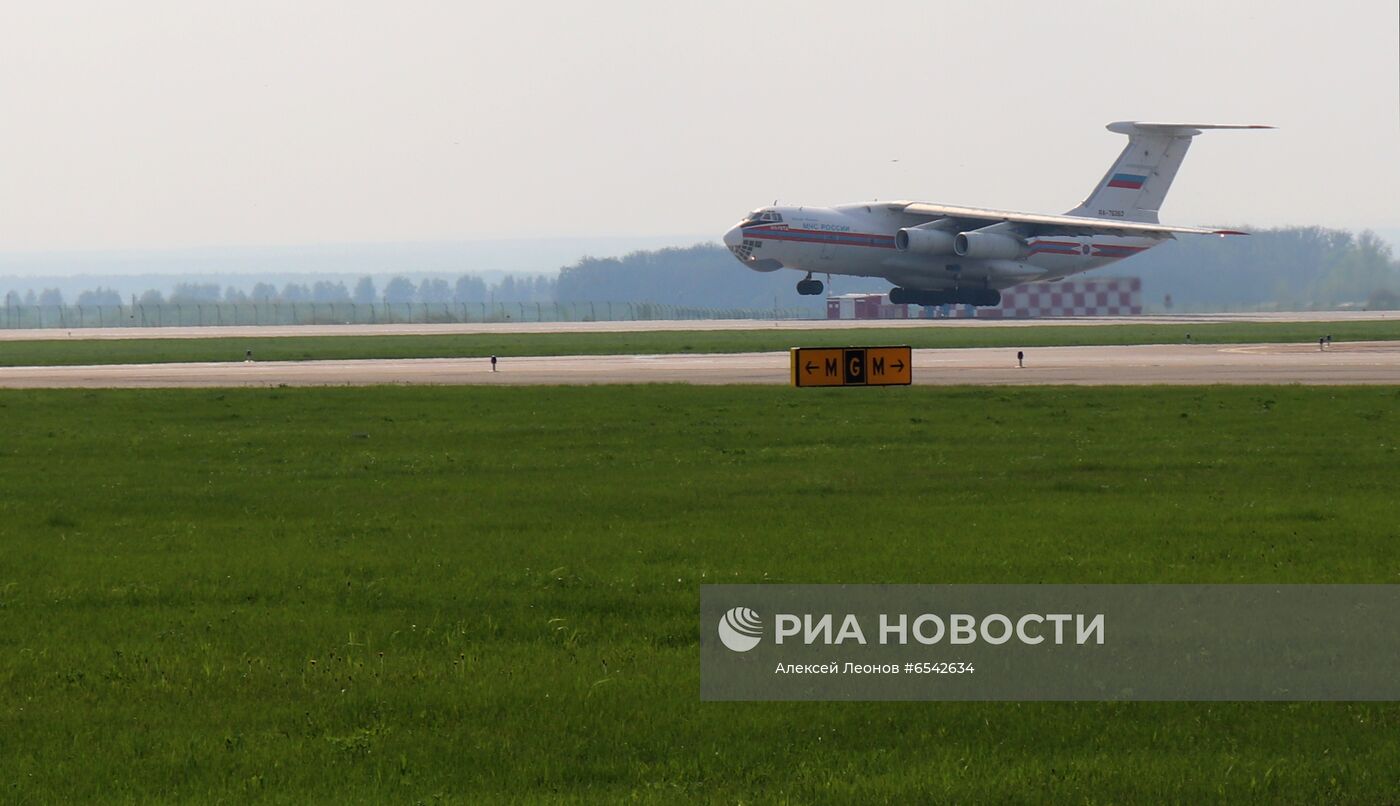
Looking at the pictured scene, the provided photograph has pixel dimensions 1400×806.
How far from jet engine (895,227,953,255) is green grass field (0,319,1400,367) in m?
12.2

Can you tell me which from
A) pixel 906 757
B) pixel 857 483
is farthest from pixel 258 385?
pixel 906 757

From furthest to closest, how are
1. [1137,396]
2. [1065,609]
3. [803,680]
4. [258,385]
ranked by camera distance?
[258,385], [1137,396], [1065,609], [803,680]

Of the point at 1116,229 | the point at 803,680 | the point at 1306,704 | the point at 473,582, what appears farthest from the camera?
the point at 1116,229

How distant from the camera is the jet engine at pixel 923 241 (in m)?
94.1

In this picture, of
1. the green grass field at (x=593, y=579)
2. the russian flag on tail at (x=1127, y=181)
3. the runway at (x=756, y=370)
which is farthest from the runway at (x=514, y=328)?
the green grass field at (x=593, y=579)

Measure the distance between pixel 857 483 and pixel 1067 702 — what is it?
33.6 feet

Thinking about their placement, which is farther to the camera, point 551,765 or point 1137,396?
point 1137,396

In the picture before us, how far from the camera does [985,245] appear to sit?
9644 cm

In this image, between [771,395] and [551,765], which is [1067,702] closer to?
[551,765]

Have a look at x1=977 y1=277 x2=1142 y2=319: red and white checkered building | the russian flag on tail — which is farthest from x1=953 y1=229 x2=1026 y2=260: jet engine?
x1=977 y1=277 x2=1142 y2=319: red and white checkered building

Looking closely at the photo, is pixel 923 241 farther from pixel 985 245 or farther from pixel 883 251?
pixel 985 245

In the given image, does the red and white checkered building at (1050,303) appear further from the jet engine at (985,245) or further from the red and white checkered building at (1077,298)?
the jet engine at (985,245)

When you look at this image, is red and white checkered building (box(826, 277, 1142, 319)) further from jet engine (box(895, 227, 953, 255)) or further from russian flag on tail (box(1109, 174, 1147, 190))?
jet engine (box(895, 227, 953, 255))

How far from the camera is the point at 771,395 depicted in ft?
114
